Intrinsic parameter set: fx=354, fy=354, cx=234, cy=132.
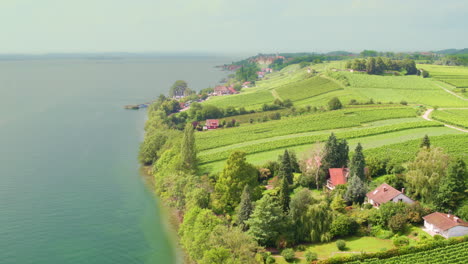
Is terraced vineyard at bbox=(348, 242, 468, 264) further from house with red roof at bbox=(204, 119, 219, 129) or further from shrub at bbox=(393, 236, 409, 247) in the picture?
house with red roof at bbox=(204, 119, 219, 129)

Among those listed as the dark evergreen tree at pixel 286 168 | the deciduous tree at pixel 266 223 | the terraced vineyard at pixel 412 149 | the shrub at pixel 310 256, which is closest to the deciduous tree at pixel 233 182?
the dark evergreen tree at pixel 286 168

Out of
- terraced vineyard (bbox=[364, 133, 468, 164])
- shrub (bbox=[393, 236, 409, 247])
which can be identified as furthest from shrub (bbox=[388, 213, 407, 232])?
terraced vineyard (bbox=[364, 133, 468, 164])

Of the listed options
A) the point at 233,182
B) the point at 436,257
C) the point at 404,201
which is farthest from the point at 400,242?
the point at 233,182

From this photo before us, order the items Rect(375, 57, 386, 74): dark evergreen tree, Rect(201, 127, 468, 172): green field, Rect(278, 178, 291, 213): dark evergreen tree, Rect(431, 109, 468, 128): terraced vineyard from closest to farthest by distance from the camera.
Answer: Rect(278, 178, 291, 213): dark evergreen tree < Rect(201, 127, 468, 172): green field < Rect(431, 109, 468, 128): terraced vineyard < Rect(375, 57, 386, 74): dark evergreen tree

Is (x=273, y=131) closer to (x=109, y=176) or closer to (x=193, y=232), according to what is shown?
(x=109, y=176)

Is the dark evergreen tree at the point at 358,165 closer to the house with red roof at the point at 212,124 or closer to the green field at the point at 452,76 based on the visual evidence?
the house with red roof at the point at 212,124

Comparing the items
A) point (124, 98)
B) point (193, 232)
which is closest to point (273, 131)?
point (193, 232)

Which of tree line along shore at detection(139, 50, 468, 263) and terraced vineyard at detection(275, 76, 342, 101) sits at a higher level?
terraced vineyard at detection(275, 76, 342, 101)

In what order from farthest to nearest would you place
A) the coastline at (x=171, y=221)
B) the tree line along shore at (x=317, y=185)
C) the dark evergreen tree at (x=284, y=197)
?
the coastline at (x=171, y=221), the dark evergreen tree at (x=284, y=197), the tree line along shore at (x=317, y=185)
